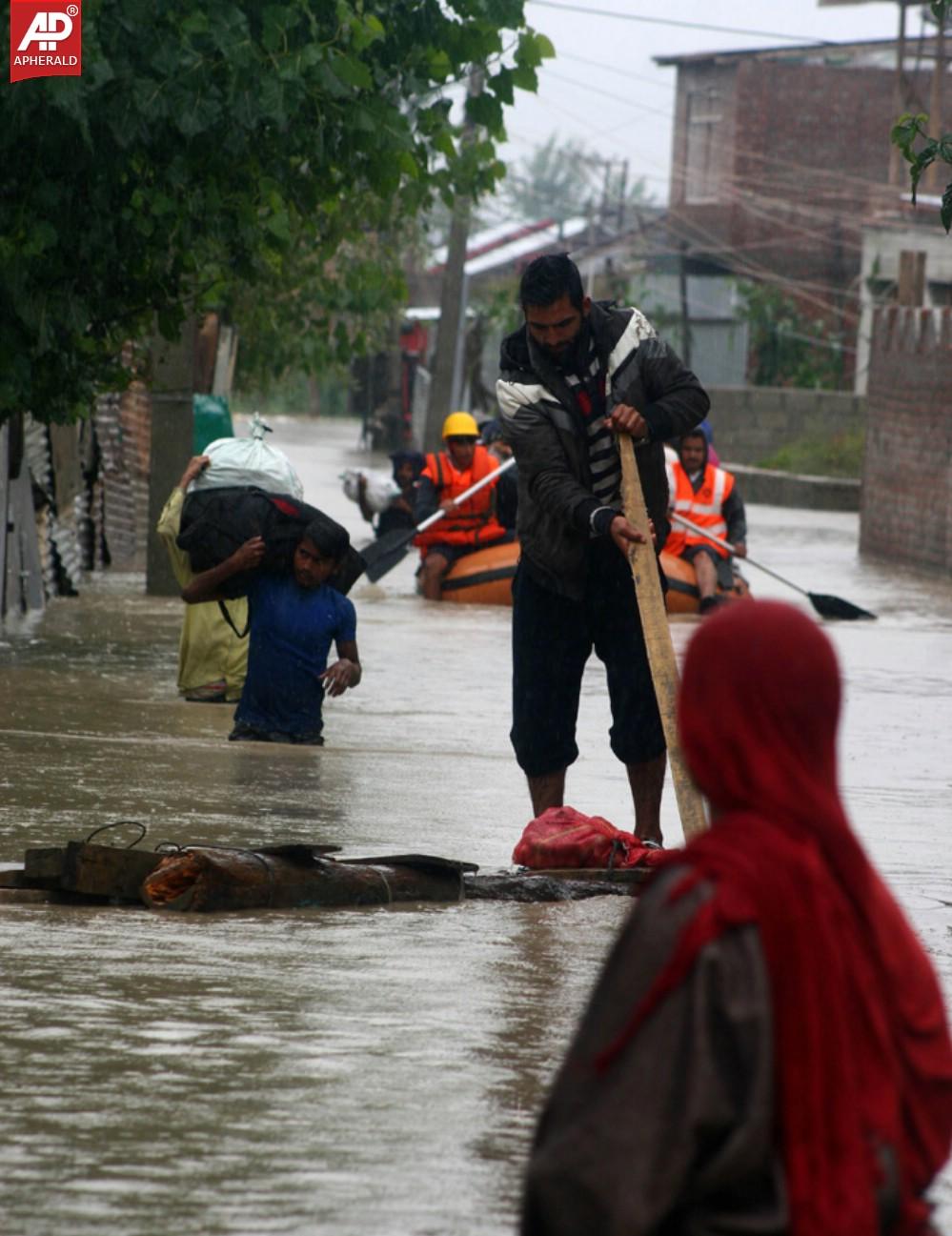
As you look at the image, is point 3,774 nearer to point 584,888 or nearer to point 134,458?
point 584,888

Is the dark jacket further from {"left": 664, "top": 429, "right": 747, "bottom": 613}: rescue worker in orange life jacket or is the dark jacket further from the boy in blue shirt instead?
{"left": 664, "top": 429, "right": 747, "bottom": 613}: rescue worker in orange life jacket

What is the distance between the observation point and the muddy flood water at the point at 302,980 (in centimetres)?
386

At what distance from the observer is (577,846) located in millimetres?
6484

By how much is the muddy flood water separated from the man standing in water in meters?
0.57

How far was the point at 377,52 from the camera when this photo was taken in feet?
37.8

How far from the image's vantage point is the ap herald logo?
9.84 metres

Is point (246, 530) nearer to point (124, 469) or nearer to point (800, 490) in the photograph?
point (124, 469)

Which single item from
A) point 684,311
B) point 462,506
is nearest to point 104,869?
point 462,506

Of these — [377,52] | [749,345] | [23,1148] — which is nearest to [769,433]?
[749,345]

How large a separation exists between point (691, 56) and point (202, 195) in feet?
142

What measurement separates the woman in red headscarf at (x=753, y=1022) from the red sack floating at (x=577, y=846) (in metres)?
4.01

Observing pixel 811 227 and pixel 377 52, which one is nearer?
pixel 377 52

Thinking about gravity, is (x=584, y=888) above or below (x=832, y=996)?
below

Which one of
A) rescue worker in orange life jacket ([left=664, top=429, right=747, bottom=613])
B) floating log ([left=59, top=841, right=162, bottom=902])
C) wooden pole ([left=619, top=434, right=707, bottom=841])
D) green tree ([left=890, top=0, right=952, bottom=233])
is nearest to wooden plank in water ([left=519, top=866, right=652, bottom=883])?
wooden pole ([left=619, top=434, right=707, bottom=841])
